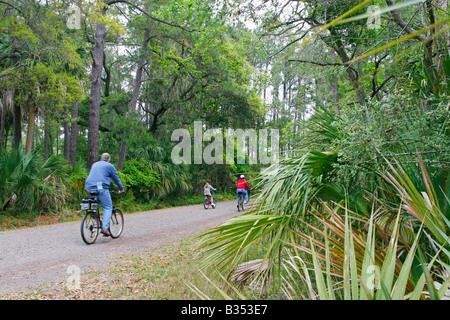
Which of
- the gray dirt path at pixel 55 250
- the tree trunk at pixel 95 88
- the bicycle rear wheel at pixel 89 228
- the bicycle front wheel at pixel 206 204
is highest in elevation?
the tree trunk at pixel 95 88

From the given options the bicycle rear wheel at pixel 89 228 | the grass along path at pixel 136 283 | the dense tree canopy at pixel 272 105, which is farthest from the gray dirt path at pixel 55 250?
the dense tree canopy at pixel 272 105

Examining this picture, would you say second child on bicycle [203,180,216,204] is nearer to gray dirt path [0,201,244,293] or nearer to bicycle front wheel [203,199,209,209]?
bicycle front wheel [203,199,209,209]

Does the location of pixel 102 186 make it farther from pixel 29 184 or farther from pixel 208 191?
pixel 208 191

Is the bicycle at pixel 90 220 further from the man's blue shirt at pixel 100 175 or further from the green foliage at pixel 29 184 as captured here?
the green foliage at pixel 29 184

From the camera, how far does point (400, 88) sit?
4191mm

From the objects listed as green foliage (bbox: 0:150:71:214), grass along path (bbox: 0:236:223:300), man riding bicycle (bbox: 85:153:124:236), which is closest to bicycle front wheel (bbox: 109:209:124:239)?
man riding bicycle (bbox: 85:153:124:236)

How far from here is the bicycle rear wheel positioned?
650 cm

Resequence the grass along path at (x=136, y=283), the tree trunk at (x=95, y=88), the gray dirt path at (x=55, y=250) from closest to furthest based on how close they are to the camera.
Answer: the grass along path at (x=136, y=283)
the gray dirt path at (x=55, y=250)
the tree trunk at (x=95, y=88)

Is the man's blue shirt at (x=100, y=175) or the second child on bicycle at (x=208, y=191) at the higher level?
the man's blue shirt at (x=100, y=175)

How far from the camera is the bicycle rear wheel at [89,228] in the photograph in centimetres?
650

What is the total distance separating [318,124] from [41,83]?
1102 cm

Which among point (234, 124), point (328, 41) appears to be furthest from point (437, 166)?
point (234, 124)
